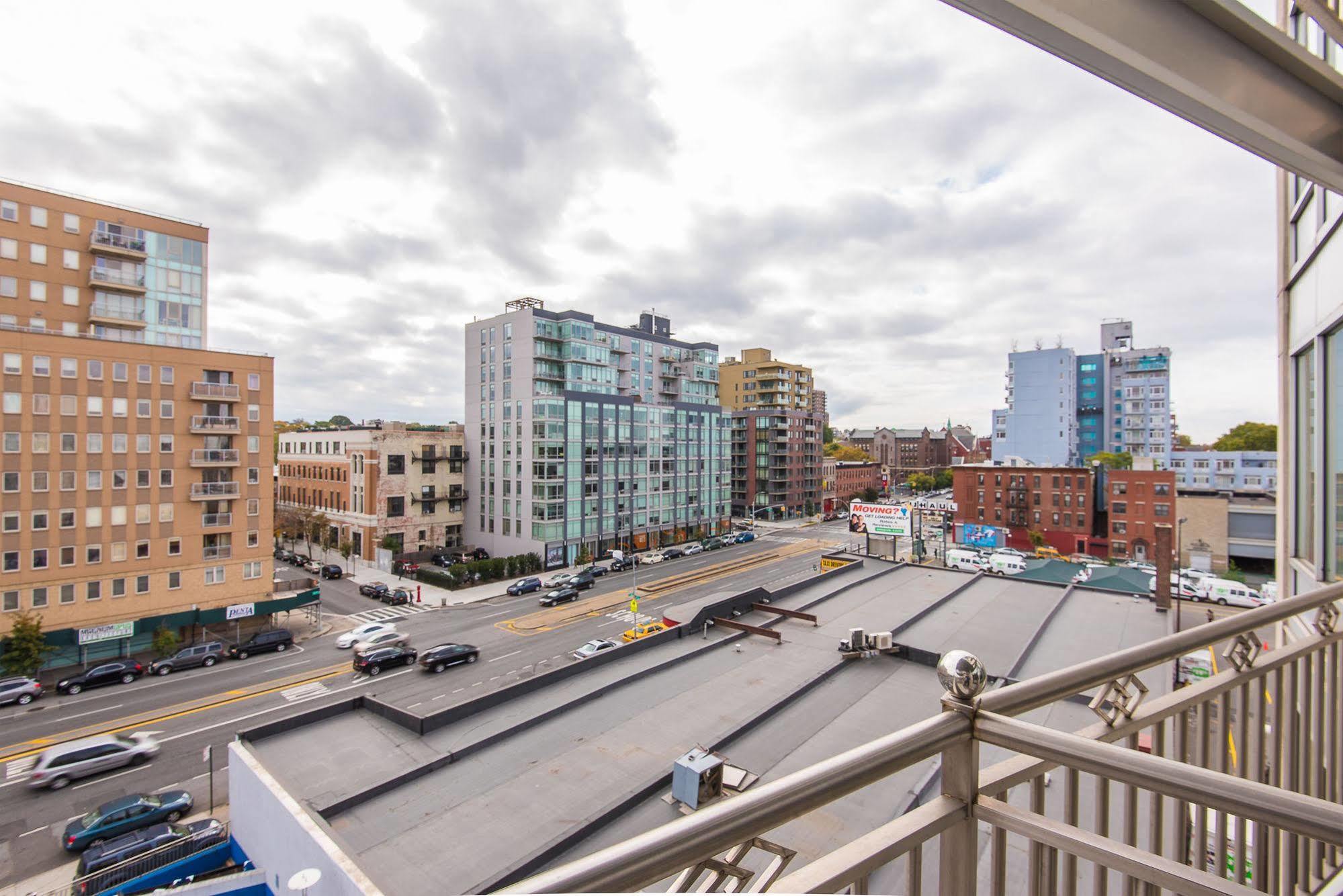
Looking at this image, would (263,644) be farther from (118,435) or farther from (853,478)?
(853,478)

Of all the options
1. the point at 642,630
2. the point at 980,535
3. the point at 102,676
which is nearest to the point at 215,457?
the point at 102,676

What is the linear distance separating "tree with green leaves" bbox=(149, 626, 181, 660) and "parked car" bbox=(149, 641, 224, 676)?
0.28 metres

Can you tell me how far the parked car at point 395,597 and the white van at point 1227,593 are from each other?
47.2m

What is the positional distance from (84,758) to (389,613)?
16.7 meters

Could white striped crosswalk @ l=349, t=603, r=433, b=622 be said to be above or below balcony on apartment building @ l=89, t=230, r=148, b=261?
below

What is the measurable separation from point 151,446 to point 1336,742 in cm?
3580

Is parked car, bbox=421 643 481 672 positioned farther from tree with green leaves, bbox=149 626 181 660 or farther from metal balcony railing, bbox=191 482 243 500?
metal balcony railing, bbox=191 482 243 500

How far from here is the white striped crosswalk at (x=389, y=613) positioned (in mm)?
Answer: 32509

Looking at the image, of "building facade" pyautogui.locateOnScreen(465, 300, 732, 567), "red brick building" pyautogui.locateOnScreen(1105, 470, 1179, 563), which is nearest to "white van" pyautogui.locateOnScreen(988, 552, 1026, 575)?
"red brick building" pyautogui.locateOnScreen(1105, 470, 1179, 563)

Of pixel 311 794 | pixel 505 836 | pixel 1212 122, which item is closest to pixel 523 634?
pixel 311 794

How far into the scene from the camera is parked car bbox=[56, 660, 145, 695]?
74.1 feet

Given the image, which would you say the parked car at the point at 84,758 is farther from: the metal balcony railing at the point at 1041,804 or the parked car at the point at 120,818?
the metal balcony railing at the point at 1041,804

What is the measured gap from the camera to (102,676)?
76.5 ft

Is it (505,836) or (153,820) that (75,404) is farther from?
(505,836)
